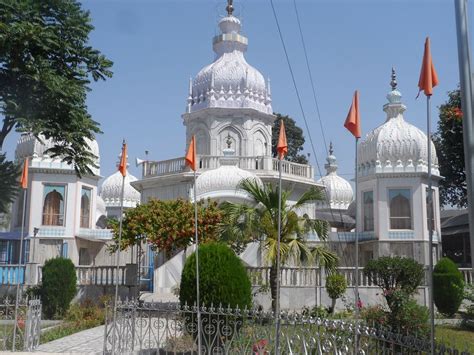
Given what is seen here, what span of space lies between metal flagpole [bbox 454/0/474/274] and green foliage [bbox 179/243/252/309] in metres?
4.79

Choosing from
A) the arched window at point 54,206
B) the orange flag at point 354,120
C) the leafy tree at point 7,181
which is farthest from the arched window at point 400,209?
the orange flag at point 354,120

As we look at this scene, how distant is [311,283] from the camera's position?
19.0m

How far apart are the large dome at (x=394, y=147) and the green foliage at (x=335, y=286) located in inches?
430

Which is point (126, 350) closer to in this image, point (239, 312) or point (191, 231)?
point (239, 312)

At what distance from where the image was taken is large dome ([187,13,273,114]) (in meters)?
32.9

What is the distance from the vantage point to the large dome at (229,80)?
1296 inches

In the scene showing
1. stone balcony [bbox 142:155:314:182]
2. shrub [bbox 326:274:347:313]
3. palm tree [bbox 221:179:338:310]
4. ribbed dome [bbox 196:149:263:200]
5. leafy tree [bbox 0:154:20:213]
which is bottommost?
shrub [bbox 326:274:347:313]

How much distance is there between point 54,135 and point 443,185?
25.9 m

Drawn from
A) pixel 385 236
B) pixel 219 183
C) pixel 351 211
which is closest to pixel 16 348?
pixel 219 183

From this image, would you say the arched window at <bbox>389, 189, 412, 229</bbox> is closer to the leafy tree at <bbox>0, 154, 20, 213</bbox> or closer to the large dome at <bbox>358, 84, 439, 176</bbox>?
the large dome at <bbox>358, 84, 439, 176</bbox>

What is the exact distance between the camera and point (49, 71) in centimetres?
1373

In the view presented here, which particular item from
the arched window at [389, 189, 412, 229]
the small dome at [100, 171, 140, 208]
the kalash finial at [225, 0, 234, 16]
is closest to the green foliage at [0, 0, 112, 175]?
the arched window at [389, 189, 412, 229]

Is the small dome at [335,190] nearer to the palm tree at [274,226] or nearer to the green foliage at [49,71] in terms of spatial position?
the palm tree at [274,226]

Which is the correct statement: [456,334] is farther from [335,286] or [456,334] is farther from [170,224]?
[170,224]
